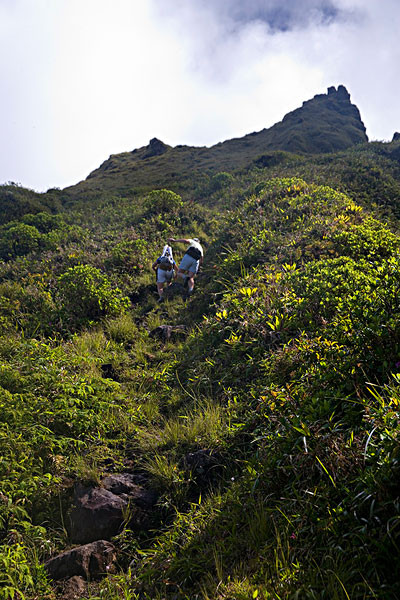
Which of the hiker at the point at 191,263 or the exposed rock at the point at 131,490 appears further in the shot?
the hiker at the point at 191,263

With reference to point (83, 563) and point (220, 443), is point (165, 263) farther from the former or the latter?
point (83, 563)

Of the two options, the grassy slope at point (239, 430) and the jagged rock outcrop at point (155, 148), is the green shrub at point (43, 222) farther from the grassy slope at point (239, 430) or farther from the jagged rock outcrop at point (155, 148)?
the jagged rock outcrop at point (155, 148)

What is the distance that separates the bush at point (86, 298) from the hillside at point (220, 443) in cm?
14

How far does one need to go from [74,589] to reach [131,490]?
0.91 metres

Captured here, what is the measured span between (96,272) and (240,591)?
745 cm

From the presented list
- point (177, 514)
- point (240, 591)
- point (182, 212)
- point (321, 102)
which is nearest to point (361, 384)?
point (240, 591)

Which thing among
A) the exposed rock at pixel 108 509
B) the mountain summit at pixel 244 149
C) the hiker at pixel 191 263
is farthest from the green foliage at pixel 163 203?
the exposed rock at pixel 108 509

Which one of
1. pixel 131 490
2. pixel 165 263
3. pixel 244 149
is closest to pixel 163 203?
pixel 165 263

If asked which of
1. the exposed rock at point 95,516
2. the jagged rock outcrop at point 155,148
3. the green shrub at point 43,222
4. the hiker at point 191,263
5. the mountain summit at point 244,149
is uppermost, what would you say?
the jagged rock outcrop at point 155,148

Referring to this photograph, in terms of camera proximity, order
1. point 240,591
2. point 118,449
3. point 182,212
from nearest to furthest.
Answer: point 240,591 → point 118,449 → point 182,212

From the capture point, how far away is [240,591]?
1975 millimetres

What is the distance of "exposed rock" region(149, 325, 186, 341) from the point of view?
664cm

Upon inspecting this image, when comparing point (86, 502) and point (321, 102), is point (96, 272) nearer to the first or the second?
point (86, 502)

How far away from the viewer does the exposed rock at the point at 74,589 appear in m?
2.42
